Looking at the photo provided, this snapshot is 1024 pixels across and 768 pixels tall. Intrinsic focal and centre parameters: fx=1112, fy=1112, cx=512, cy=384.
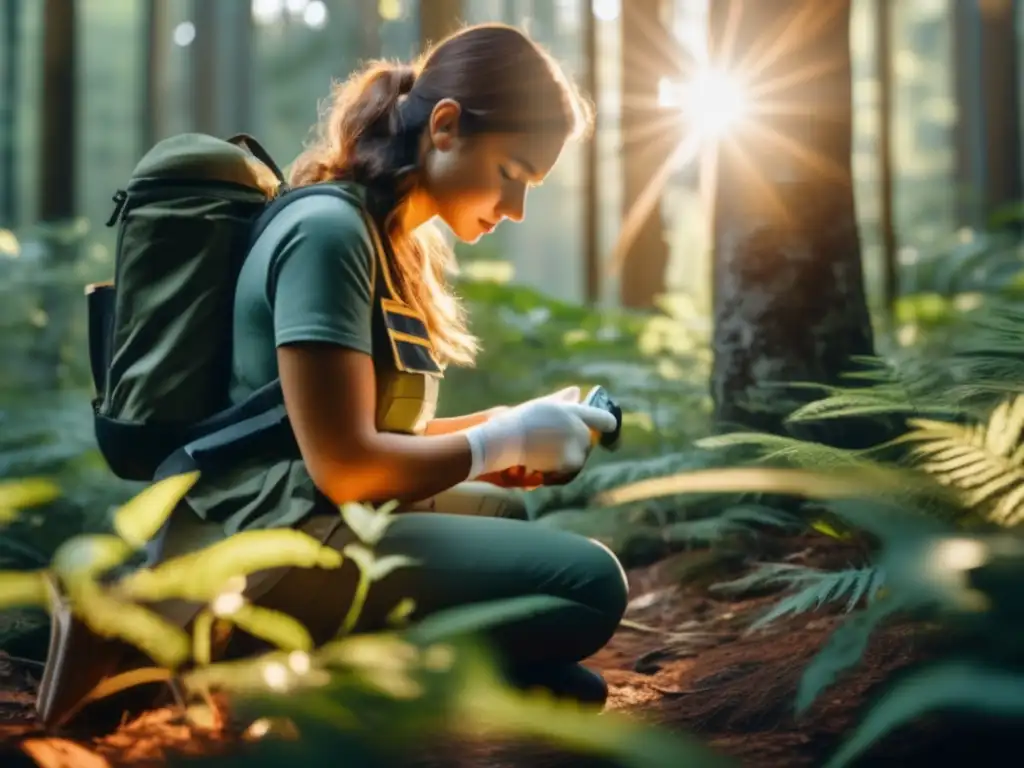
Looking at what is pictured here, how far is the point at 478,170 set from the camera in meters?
2.49

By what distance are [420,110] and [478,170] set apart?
184 mm

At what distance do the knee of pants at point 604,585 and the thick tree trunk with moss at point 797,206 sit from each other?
1.60 meters

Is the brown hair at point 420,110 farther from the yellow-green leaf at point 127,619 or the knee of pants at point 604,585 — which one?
the yellow-green leaf at point 127,619

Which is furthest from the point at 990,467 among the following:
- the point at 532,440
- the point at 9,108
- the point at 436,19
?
the point at 9,108

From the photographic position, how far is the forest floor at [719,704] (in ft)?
6.14

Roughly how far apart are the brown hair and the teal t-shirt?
21 cm

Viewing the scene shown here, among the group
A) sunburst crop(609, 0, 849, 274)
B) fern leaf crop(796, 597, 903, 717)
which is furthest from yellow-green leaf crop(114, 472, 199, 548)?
sunburst crop(609, 0, 849, 274)

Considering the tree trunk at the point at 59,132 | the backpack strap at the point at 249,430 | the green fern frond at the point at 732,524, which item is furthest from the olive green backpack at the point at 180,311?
the tree trunk at the point at 59,132

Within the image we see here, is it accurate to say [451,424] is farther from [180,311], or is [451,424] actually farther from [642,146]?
[642,146]

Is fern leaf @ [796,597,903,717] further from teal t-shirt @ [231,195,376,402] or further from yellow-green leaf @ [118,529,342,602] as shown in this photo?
teal t-shirt @ [231,195,376,402]

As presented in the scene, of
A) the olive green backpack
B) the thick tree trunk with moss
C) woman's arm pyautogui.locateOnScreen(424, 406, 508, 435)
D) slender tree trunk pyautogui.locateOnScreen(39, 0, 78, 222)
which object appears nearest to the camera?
the olive green backpack

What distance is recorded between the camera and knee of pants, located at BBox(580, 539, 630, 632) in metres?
2.44

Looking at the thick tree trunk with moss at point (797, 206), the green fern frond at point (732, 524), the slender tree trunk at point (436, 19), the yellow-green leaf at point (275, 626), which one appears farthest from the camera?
the slender tree trunk at point (436, 19)

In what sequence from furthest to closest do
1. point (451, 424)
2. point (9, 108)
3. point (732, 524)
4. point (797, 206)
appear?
point (9, 108) < point (797, 206) < point (732, 524) < point (451, 424)
